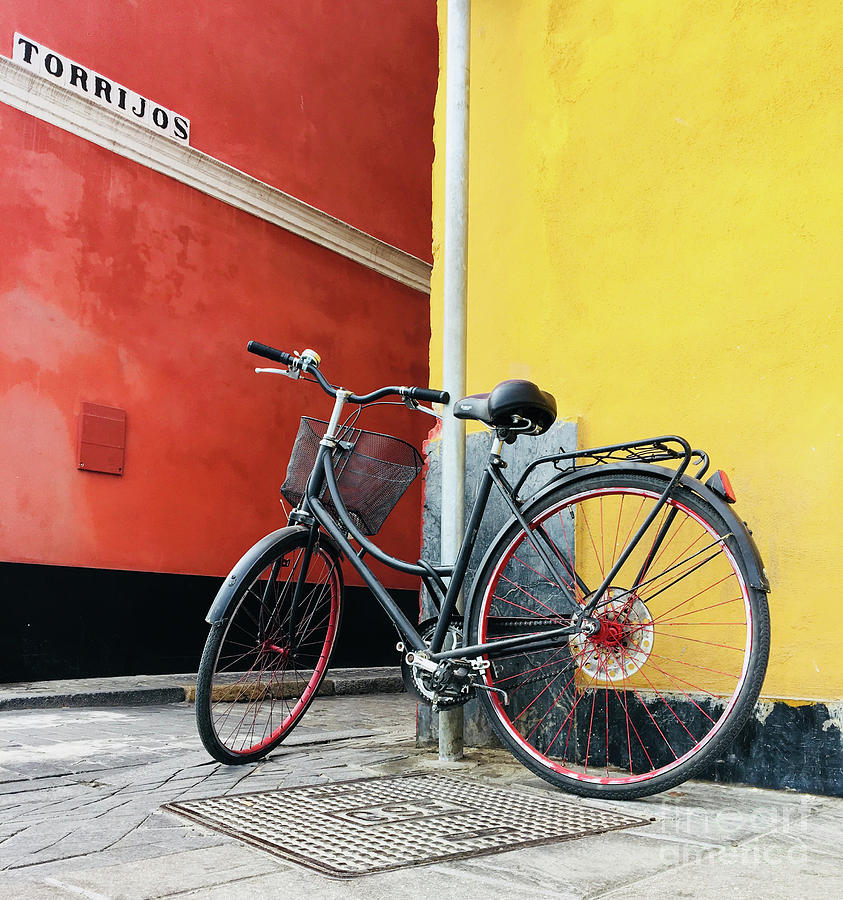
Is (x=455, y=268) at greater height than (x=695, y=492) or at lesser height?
greater

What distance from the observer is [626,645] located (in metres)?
2.56

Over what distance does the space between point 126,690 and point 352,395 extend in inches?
130

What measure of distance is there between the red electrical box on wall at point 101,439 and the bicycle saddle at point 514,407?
446cm

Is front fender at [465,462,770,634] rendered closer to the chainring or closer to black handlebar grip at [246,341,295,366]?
the chainring

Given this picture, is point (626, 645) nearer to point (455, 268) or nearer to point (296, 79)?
point (455, 268)

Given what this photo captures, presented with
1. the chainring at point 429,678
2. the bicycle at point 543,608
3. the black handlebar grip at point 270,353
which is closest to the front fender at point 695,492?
the bicycle at point 543,608

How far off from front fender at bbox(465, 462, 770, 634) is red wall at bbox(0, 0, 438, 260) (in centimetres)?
551

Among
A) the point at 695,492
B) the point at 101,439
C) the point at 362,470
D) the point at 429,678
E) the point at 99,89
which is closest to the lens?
the point at 695,492

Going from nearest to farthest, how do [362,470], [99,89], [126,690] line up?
[362,470] < [126,690] < [99,89]

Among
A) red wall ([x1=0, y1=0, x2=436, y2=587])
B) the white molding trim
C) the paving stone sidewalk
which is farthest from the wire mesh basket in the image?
the white molding trim

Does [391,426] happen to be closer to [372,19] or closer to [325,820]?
[372,19]

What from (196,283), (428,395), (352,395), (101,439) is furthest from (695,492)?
(196,283)

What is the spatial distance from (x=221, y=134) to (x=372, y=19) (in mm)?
2605

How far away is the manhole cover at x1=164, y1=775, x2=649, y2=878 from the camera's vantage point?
194cm
